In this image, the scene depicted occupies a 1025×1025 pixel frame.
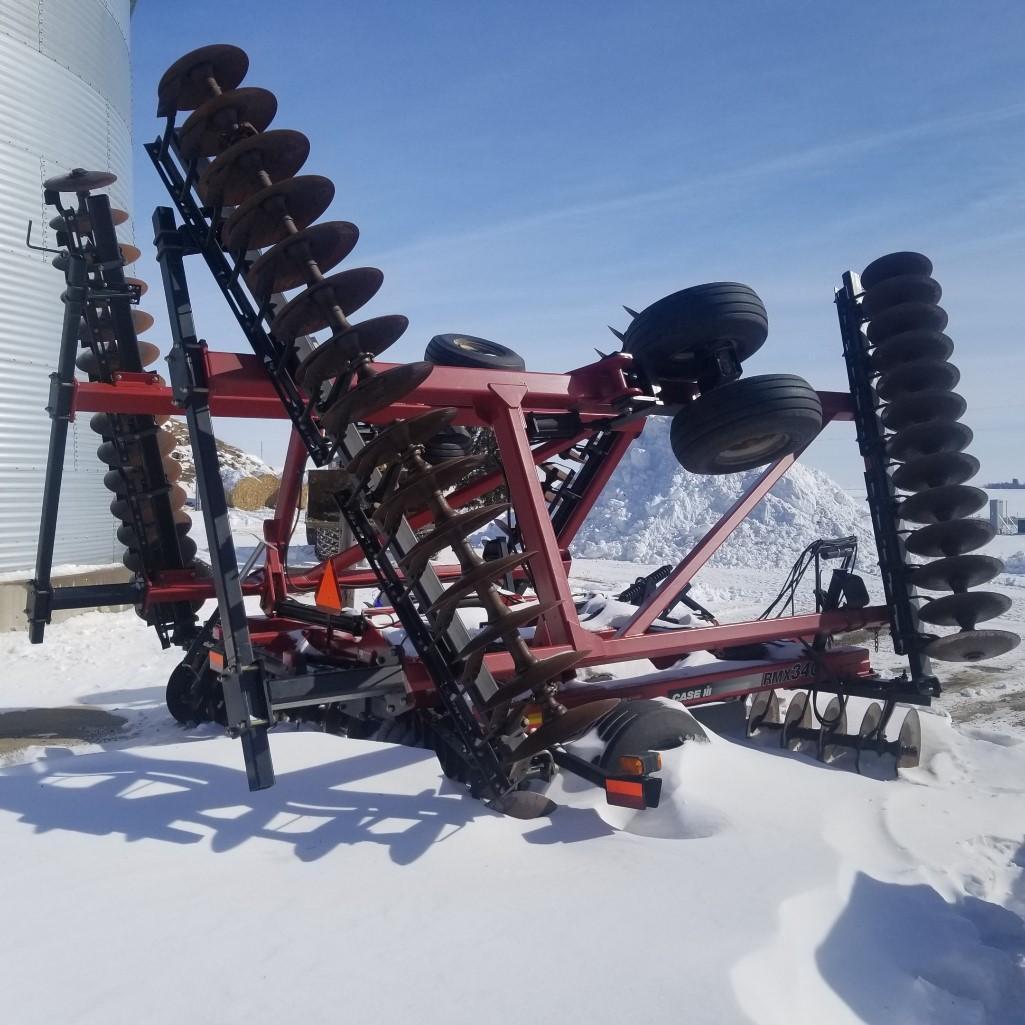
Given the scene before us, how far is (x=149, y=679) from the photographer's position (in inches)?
361

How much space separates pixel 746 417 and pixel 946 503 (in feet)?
6.28

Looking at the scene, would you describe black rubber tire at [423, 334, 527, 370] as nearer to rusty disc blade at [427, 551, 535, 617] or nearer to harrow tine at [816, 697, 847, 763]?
rusty disc blade at [427, 551, 535, 617]

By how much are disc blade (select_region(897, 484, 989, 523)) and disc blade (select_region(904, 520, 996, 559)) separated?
Result: 0.23ft

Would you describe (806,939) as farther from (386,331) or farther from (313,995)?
(386,331)

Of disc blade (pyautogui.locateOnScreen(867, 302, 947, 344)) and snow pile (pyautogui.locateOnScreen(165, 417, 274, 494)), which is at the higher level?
snow pile (pyautogui.locateOnScreen(165, 417, 274, 494))

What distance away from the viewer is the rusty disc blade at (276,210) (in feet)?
12.8

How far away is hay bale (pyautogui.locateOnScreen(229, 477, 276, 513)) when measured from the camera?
23.0 metres

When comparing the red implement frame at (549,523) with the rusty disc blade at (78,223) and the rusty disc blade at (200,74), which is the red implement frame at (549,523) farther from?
the rusty disc blade at (78,223)

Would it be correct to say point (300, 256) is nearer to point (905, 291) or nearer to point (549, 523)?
point (549, 523)

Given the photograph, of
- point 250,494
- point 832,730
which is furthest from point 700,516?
point 832,730

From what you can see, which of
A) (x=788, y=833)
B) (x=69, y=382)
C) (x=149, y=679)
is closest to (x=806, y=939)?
(x=788, y=833)

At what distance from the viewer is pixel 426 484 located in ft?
12.3

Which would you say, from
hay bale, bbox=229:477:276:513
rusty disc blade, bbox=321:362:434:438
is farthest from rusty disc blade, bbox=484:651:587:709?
hay bale, bbox=229:477:276:513

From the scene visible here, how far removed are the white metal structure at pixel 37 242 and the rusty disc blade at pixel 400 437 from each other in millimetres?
10240
